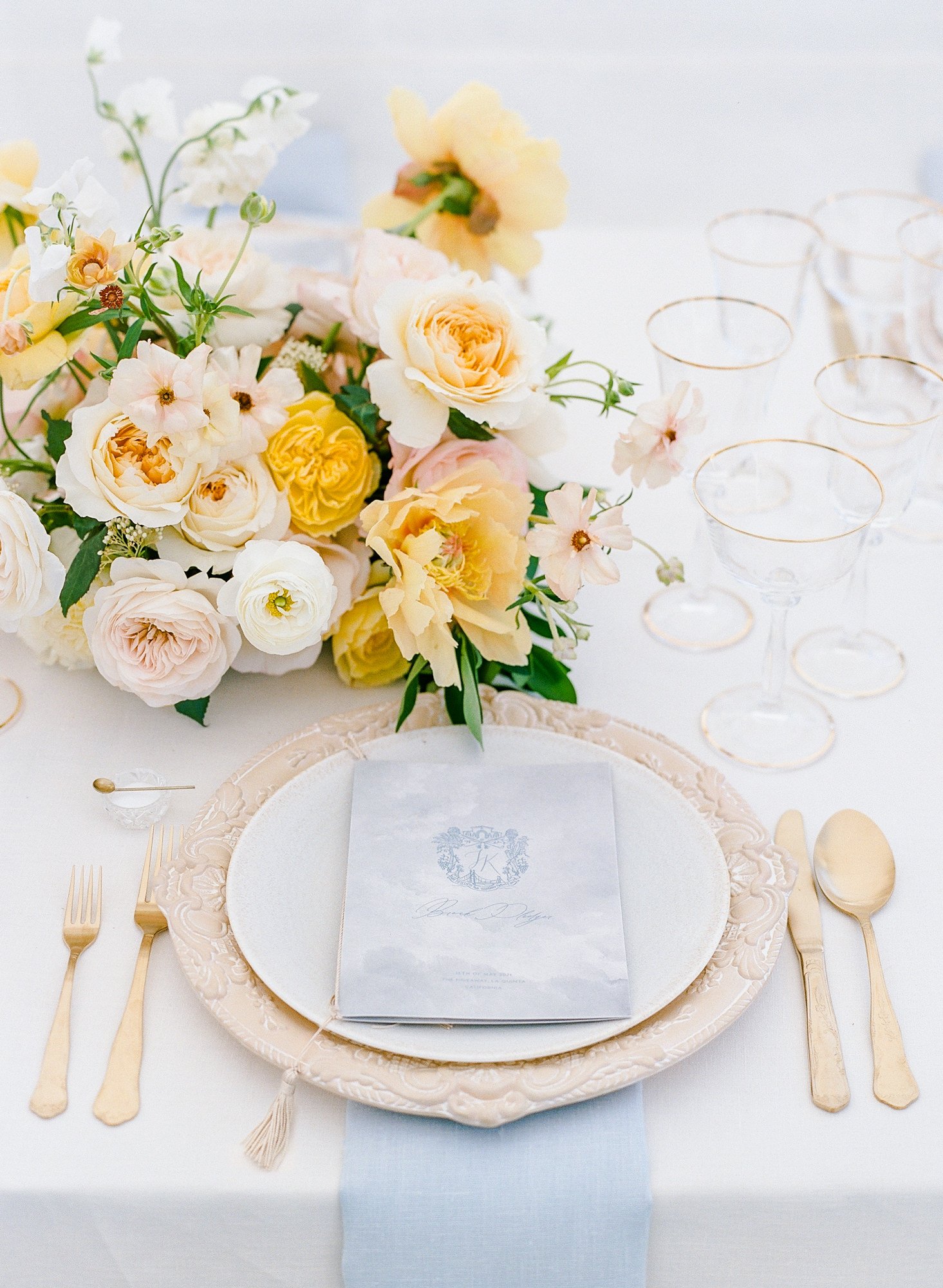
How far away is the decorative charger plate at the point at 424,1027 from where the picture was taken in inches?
26.2

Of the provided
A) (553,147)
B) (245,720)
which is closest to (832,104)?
(553,147)

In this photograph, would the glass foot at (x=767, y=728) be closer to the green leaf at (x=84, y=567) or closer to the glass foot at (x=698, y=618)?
the glass foot at (x=698, y=618)

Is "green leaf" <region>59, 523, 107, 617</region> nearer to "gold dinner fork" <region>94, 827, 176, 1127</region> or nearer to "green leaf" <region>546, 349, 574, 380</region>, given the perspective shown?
"gold dinner fork" <region>94, 827, 176, 1127</region>

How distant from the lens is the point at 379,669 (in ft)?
3.11

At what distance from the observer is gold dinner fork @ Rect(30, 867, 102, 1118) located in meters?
0.69

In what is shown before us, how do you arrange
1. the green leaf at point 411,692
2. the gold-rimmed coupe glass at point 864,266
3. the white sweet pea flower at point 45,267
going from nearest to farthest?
the white sweet pea flower at point 45,267 → the green leaf at point 411,692 → the gold-rimmed coupe glass at point 864,266

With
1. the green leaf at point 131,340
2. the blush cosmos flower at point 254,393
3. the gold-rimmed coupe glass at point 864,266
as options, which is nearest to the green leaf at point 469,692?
the blush cosmos flower at point 254,393

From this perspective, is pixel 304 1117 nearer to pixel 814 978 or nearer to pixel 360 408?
pixel 814 978

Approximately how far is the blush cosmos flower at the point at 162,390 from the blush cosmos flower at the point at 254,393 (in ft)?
0.17

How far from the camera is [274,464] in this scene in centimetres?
88

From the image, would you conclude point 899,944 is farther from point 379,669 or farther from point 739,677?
point 379,669

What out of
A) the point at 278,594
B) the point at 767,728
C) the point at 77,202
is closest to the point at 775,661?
the point at 767,728

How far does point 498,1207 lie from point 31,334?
0.63 m

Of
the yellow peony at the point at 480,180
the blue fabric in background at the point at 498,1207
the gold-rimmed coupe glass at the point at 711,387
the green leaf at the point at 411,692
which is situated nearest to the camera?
the blue fabric in background at the point at 498,1207
